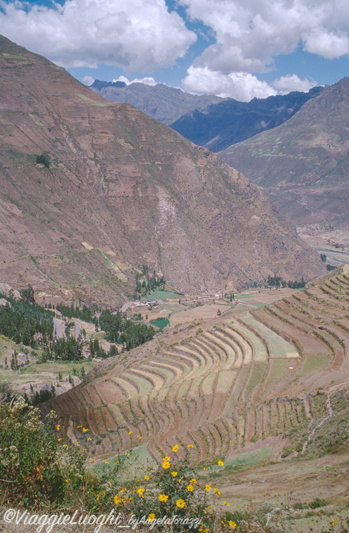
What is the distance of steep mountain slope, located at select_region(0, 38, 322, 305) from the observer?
116375 millimetres

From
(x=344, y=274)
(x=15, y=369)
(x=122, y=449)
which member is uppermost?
(x=344, y=274)

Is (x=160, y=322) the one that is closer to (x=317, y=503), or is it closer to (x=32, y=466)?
(x=317, y=503)

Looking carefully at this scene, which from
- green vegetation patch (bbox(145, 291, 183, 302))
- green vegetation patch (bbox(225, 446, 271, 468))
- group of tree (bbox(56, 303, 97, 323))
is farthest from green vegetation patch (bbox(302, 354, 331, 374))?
green vegetation patch (bbox(145, 291, 183, 302))

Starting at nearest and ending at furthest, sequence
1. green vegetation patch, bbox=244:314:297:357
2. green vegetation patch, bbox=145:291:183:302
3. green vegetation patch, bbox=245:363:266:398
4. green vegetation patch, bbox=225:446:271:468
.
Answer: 1. green vegetation patch, bbox=225:446:271:468
2. green vegetation patch, bbox=245:363:266:398
3. green vegetation patch, bbox=244:314:297:357
4. green vegetation patch, bbox=145:291:183:302

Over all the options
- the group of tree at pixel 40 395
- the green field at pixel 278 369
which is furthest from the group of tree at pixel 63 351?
the green field at pixel 278 369

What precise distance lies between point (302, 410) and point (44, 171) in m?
122

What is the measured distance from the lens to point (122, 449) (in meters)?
33.5

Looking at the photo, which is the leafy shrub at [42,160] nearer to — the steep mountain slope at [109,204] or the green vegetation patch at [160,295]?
the steep mountain slope at [109,204]

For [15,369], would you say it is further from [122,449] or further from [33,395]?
[122,449]

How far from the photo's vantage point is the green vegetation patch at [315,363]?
140ft

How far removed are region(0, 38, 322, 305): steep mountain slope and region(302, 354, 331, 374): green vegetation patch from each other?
257 ft

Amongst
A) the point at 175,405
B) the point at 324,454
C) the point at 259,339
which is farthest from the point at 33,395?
the point at 324,454

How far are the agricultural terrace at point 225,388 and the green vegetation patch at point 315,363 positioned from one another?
11cm

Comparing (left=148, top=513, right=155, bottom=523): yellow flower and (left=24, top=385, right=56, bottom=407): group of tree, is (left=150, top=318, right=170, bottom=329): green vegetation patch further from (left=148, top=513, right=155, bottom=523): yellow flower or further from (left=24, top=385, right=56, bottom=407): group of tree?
(left=148, top=513, right=155, bottom=523): yellow flower
